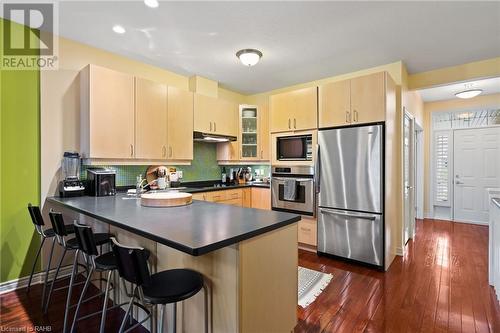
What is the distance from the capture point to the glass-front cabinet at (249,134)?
456 centimetres

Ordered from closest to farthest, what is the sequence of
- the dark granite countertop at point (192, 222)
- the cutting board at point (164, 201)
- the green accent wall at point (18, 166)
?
the dark granite countertop at point (192, 222), the cutting board at point (164, 201), the green accent wall at point (18, 166)

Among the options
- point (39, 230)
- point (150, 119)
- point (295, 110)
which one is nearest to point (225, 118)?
point (295, 110)

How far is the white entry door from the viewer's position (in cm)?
499

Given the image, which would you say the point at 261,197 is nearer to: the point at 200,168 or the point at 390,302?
the point at 200,168

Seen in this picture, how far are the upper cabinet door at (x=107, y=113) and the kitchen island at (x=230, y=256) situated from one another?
43.9 inches

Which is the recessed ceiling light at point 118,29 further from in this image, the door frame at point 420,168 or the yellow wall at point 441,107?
the yellow wall at point 441,107

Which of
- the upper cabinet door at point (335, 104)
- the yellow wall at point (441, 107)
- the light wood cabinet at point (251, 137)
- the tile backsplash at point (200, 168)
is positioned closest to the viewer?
the upper cabinet door at point (335, 104)

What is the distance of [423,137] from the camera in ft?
18.4

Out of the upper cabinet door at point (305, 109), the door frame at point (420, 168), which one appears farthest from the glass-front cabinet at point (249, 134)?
the door frame at point (420, 168)

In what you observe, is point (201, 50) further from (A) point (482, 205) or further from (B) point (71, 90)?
(A) point (482, 205)

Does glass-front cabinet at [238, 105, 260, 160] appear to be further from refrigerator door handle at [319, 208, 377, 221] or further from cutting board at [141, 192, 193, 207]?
cutting board at [141, 192, 193, 207]

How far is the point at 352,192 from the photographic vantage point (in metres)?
3.12

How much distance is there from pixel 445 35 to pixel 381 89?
80cm

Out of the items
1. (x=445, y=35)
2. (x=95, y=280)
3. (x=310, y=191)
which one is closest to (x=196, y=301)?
(x=95, y=280)
